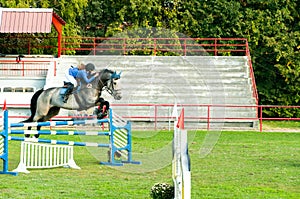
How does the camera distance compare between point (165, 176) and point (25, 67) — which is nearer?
point (165, 176)

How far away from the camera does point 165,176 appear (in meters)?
14.6

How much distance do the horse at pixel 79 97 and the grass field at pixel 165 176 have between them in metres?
1.09

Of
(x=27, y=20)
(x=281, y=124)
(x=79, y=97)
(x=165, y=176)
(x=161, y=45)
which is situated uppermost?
(x=27, y=20)

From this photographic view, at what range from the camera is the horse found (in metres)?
17.4

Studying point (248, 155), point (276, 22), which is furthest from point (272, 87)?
point (248, 155)

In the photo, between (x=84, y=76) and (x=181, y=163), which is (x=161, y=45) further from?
(x=181, y=163)

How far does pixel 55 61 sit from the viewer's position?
1300 inches

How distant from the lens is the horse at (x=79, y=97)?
57.1 ft

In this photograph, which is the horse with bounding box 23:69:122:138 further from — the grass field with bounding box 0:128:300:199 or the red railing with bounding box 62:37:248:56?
the red railing with bounding box 62:37:248:56

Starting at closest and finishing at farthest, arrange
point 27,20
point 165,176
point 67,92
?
point 165,176 → point 67,92 → point 27,20

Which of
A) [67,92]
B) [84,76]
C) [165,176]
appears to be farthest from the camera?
[67,92]

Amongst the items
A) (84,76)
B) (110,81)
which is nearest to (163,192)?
(110,81)

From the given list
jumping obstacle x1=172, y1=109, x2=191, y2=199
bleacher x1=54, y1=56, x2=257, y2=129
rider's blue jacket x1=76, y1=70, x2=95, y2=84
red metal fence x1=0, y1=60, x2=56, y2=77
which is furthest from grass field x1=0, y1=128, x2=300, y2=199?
red metal fence x1=0, y1=60, x2=56, y2=77

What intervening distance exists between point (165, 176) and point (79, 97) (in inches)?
169
